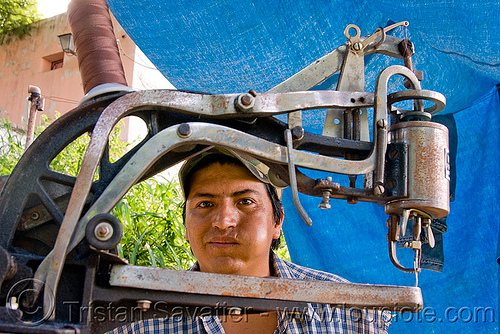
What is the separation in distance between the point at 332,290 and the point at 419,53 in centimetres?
123

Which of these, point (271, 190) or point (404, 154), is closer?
point (404, 154)

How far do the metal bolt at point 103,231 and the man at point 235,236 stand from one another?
52cm

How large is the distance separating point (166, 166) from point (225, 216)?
467 millimetres

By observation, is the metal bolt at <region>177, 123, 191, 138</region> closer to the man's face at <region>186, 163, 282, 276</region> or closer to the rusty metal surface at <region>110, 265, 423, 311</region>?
the rusty metal surface at <region>110, 265, 423, 311</region>

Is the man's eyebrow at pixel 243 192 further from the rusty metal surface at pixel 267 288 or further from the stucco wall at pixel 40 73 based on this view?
the stucco wall at pixel 40 73

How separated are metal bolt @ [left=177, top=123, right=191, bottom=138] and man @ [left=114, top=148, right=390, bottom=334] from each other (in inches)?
14.3

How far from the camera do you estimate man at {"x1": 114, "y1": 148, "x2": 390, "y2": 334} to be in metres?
1.62

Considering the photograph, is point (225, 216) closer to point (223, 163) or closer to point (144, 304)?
point (223, 163)

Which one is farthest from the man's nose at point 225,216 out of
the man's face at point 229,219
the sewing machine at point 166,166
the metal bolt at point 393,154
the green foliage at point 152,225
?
the green foliage at point 152,225

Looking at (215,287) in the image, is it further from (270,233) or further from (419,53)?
(419,53)

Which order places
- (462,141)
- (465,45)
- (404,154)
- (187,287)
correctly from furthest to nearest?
(462,141)
(465,45)
(404,154)
(187,287)

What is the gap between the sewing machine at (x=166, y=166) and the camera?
0.96 m

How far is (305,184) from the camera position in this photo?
120 centimetres

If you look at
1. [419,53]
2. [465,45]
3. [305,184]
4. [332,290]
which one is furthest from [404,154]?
[419,53]
